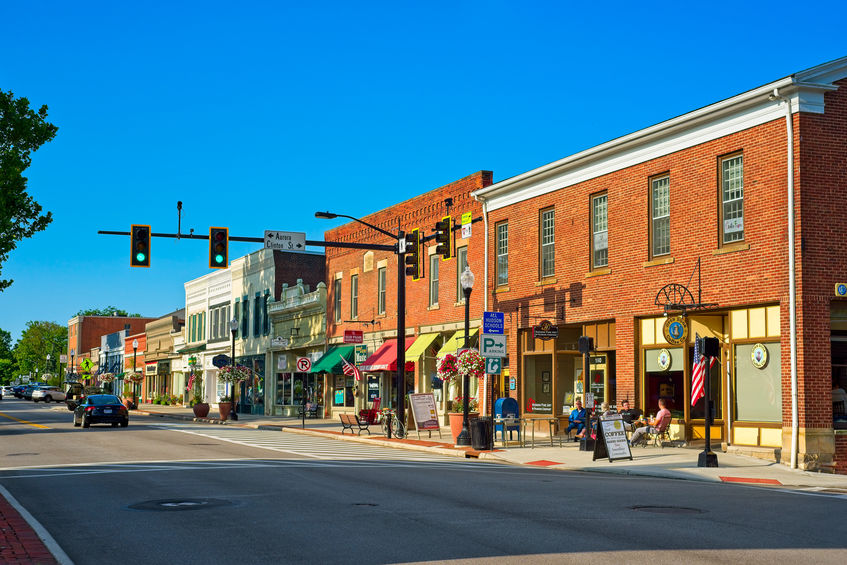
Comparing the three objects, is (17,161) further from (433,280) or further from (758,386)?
(758,386)

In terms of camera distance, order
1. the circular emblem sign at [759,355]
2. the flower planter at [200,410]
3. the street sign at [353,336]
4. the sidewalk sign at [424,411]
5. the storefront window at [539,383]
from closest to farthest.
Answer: the circular emblem sign at [759,355] → the sidewalk sign at [424,411] → the storefront window at [539,383] → the street sign at [353,336] → the flower planter at [200,410]

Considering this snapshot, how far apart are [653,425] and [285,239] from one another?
11869 mm

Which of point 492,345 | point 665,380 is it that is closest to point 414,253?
point 492,345

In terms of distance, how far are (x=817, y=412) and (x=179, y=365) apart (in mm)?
65482

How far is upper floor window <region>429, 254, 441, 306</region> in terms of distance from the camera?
37469 mm

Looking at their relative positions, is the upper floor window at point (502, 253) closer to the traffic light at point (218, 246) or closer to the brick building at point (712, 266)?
the brick building at point (712, 266)

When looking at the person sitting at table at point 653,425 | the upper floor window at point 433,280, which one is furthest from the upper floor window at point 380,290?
the person sitting at table at point 653,425

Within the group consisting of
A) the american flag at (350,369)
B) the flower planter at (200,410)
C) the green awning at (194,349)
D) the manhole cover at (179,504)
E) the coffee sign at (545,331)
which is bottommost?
the flower planter at (200,410)

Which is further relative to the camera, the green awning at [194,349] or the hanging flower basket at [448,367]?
the green awning at [194,349]

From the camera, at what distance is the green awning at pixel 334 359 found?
146 ft

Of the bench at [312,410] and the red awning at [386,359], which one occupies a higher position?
the red awning at [386,359]

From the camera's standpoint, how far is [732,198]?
23.4 metres

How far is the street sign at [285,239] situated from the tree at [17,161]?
1263 cm

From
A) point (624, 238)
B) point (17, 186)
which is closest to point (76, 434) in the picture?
point (17, 186)
